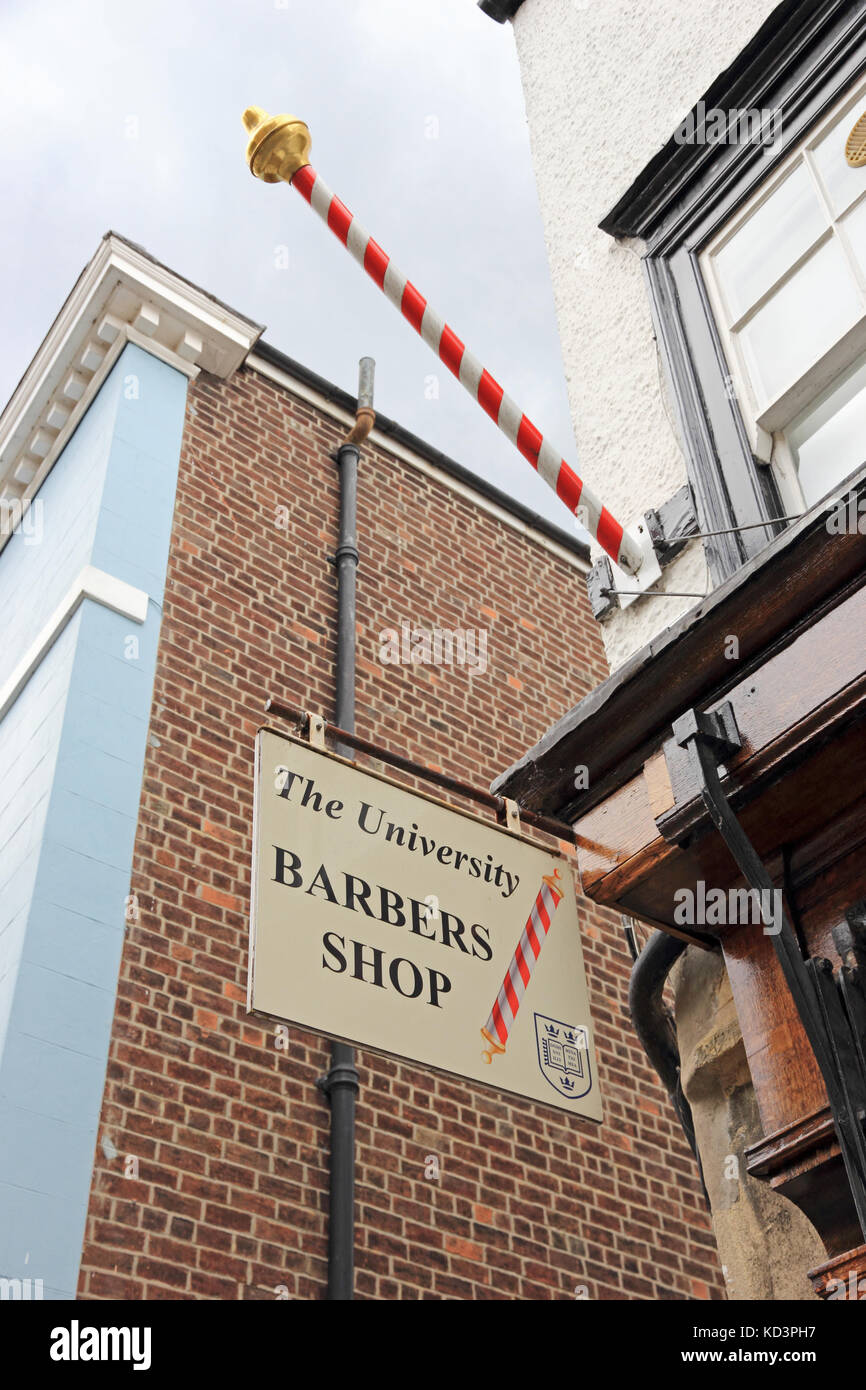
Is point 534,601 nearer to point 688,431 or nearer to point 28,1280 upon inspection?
point 688,431

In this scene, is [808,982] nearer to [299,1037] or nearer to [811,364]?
[811,364]

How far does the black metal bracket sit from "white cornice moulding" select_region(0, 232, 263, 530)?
19.9ft

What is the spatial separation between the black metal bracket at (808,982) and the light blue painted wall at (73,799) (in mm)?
3051

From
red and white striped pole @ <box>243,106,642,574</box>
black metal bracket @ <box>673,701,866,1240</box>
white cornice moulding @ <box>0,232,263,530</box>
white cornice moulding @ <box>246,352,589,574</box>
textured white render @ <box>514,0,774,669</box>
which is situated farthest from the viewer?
white cornice moulding @ <box>246,352,589,574</box>

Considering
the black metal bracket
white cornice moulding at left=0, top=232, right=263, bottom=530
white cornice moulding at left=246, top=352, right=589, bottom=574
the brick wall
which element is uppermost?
white cornice moulding at left=246, top=352, right=589, bottom=574

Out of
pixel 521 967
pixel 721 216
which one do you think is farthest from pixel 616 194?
pixel 521 967

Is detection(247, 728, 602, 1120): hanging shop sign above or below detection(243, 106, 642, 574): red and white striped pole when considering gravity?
below

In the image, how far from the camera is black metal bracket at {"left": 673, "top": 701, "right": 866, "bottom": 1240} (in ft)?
9.48

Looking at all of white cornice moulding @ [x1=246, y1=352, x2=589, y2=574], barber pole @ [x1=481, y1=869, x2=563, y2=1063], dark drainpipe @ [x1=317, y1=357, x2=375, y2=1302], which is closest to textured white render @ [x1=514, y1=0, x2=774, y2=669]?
barber pole @ [x1=481, y1=869, x2=563, y2=1063]

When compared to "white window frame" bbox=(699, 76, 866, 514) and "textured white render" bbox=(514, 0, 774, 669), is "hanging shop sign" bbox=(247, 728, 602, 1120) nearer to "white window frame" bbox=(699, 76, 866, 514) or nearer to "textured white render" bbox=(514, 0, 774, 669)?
"textured white render" bbox=(514, 0, 774, 669)

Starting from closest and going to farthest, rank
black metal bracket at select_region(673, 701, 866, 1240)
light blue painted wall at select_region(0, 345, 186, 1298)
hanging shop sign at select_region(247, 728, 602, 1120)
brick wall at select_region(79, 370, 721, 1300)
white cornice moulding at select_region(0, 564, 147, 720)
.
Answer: black metal bracket at select_region(673, 701, 866, 1240) < hanging shop sign at select_region(247, 728, 602, 1120) < light blue painted wall at select_region(0, 345, 186, 1298) < brick wall at select_region(79, 370, 721, 1300) < white cornice moulding at select_region(0, 564, 147, 720)

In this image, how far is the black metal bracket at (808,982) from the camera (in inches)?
114

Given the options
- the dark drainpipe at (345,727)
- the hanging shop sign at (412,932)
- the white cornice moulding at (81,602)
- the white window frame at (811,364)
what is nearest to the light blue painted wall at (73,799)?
the white cornice moulding at (81,602)

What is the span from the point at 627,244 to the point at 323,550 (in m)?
3.58
